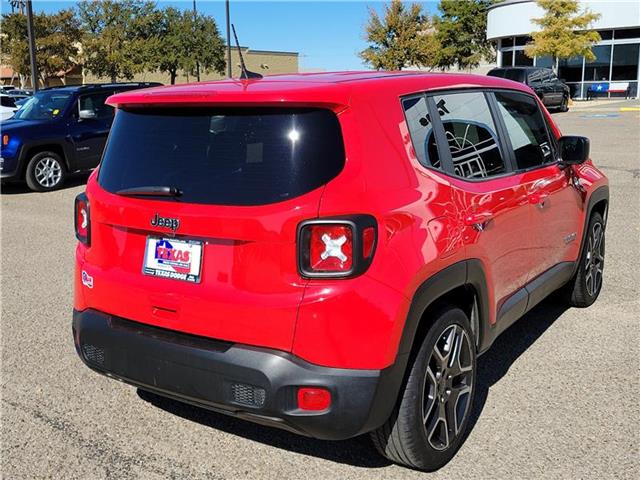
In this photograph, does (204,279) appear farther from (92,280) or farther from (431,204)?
(431,204)

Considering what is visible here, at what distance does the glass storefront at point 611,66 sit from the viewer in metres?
38.2

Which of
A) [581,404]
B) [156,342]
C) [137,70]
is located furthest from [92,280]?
[137,70]

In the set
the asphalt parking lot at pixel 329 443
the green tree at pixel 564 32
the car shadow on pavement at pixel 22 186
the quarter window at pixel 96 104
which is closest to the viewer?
the asphalt parking lot at pixel 329 443

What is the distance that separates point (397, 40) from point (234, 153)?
50868 mm

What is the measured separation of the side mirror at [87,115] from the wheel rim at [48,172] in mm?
939

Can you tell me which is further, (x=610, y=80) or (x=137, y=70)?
(x=137, y=70)

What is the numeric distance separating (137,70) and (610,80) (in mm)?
33657

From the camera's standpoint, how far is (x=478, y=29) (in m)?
53.6

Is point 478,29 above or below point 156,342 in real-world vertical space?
above

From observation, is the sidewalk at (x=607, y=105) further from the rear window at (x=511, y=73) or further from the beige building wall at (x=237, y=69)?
the beige building wall at (x=237, y=69)

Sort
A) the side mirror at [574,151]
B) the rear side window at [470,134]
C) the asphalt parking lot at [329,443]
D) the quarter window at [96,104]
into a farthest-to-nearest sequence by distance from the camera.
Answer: the quarter window at [96,104]
the side mirror at [574,151]
the rear side window at [470,134]
the asphalt parking lot at [329,443]

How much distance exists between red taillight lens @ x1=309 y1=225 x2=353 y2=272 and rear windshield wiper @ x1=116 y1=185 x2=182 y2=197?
0.67 m

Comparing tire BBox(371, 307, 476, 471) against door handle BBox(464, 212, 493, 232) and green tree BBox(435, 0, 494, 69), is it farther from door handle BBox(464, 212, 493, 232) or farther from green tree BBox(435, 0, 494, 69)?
green tree BBox(435, 0, 494, 69)

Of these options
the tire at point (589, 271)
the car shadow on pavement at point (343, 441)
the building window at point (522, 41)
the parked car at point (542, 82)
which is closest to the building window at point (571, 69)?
the building window at point (522, 41)
